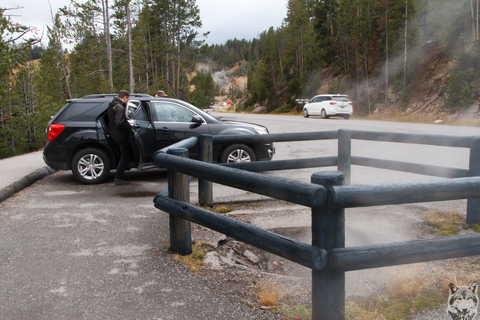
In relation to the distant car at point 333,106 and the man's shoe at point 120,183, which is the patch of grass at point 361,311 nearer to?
the man's shoe at point 120,183

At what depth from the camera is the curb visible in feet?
24.0

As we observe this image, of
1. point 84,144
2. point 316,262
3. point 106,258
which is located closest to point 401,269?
point 316,262

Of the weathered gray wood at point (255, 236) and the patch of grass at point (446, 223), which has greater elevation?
the weathered gray wood at point (255, 236)

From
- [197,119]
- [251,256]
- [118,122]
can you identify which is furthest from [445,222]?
[118,122]

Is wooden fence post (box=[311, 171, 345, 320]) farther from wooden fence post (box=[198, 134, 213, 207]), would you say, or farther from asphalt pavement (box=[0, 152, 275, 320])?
wooden fence post (box=[198, 134, 213, 207])

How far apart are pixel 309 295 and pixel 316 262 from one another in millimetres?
1002

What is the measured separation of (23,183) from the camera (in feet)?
27.4

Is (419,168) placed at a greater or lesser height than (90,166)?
greater

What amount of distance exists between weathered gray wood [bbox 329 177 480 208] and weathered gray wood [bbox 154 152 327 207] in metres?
0.12

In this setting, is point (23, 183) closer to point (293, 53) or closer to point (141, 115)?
point (141, 115)

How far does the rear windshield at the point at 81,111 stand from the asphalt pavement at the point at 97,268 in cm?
215

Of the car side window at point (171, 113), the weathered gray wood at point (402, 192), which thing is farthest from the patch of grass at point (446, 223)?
the car side window at point (171, 113)

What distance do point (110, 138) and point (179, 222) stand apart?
4896 mm

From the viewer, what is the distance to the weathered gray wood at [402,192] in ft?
7.70
